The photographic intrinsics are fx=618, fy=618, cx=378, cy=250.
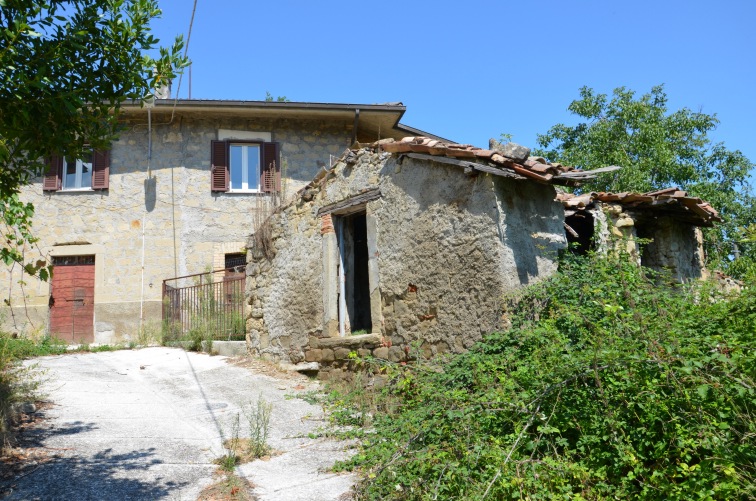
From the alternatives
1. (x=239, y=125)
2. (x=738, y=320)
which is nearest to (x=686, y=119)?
(x=239, y=125)

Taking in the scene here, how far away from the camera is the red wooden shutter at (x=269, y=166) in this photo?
45.1ft

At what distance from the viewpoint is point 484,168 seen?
224 inches

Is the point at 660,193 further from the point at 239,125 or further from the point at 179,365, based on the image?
the point at 239,125

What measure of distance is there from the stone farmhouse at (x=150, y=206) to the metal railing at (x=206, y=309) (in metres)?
0.93

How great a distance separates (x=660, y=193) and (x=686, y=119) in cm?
922

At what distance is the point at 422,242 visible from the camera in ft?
21.2

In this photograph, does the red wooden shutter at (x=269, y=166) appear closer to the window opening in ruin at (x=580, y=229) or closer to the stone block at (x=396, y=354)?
the stone block at (x=396, y=354)

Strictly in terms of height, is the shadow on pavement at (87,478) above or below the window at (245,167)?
below

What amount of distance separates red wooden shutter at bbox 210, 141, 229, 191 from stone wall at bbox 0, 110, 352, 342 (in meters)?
0.16

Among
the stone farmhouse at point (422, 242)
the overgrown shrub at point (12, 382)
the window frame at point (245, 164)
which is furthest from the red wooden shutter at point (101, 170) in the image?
the stone farmhouse at point (422, 242)

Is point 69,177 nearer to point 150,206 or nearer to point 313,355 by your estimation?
point 150,206

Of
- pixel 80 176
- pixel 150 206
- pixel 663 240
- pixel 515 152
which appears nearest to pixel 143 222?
pixel 150 206

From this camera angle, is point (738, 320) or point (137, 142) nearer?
point (738, 320)

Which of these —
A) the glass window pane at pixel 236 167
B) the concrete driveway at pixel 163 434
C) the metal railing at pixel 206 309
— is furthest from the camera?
the glass window pane at pixel 236 167
